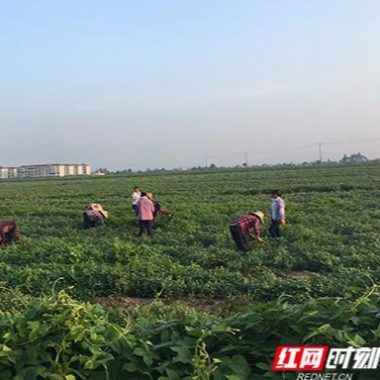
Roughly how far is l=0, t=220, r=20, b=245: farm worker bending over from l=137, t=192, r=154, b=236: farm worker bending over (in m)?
3.57

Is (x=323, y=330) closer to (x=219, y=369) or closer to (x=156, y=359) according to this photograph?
(x=219, y=369)

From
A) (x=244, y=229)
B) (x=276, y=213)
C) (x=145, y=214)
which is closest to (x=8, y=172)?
(x=145, y=214)

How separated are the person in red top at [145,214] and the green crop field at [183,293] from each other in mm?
465

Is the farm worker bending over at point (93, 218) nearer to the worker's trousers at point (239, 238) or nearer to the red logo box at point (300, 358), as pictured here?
the worker's trousers at point (239, 238)

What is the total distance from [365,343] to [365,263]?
785 cm

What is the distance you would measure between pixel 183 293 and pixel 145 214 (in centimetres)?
617

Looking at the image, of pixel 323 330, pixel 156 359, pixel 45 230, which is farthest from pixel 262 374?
pixel 45 230

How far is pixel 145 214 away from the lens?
47.7ft

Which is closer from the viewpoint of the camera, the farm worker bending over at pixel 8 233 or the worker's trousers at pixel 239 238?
the worker's trousers at pixel 239 238

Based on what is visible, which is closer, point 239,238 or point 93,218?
point 239,238

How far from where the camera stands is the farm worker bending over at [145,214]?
1452 cm

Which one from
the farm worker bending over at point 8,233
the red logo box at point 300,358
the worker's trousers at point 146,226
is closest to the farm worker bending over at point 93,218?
the worker's trousers at point 146,226

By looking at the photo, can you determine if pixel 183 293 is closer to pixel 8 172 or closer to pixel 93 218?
pixel 93 218

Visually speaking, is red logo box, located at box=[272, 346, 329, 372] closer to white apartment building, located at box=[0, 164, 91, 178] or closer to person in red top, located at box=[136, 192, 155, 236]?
person in red top, located at box=[136, 192, 155, 236]
